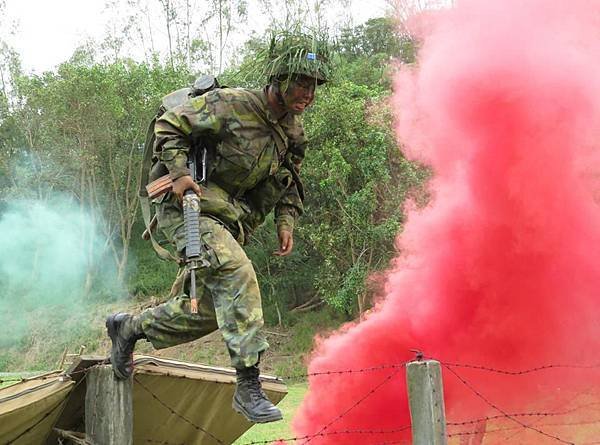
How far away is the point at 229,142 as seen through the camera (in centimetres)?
424

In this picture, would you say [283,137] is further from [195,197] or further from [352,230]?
[352,230]

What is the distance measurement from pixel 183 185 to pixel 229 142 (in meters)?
0.43

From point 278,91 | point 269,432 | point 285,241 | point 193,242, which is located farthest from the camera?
point 269,432

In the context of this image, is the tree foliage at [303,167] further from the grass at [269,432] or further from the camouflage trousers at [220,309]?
the camouflage trousers at [220,309]

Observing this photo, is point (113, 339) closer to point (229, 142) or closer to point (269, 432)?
point (229, 142)

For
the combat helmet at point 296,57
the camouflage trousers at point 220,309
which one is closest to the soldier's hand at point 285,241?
the camouflage trousers at point 220,309

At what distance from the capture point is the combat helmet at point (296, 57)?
4023 millimetres

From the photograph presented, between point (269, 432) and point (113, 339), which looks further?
point (269, 432)

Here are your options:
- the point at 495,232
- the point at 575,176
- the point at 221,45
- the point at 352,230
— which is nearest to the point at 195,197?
the point at 495,232

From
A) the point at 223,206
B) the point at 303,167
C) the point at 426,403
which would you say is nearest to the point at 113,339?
the point at 223,206

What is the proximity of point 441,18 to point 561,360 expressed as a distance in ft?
10.6

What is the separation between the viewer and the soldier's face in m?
4.08

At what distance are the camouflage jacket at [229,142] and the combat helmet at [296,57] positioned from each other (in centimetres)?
20

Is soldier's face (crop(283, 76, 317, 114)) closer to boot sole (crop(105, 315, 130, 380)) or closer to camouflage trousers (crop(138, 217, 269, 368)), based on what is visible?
camouflage trousers (crop(138, 217, 269, 368))
